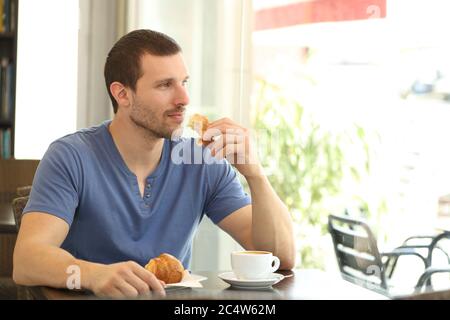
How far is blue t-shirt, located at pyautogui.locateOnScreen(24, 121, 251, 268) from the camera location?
1406mm

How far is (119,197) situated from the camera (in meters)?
1.47

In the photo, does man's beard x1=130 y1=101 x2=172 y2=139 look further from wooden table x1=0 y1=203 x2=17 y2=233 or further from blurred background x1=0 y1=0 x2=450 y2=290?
blurred background x1=0 y1=0 x2=450 y2=290

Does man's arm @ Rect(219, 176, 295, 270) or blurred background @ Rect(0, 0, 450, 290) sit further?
blurred background @ Rect(0, 0, 450, 290)

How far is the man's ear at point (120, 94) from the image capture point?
1.58 m

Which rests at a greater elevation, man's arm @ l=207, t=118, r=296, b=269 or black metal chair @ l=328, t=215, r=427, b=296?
man's arm @ l=207, t=118, r=296, b=269

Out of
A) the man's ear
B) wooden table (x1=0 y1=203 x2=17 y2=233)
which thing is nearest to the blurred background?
wooden table (x1=0 y1=203 x2=17 y2=233)

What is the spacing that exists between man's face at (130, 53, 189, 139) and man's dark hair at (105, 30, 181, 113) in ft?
0.04

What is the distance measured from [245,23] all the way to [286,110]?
43.5 inches

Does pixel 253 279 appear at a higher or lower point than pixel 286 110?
lower

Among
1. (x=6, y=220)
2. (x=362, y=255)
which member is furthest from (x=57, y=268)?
(x=362, y=255)

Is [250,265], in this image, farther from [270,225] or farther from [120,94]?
[120,94]

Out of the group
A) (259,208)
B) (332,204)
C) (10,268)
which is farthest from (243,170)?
(332,204)

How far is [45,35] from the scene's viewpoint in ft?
11.7
